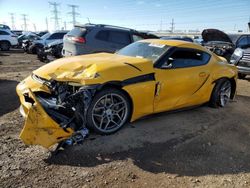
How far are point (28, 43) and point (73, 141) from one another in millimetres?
19619

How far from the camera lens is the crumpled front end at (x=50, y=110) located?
145 inches

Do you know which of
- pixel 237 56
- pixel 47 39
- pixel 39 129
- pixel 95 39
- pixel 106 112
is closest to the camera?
pixel 39 129

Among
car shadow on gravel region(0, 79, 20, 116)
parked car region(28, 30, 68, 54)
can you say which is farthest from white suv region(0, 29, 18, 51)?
car shadow on gravel region(0, 79, 20, 116)

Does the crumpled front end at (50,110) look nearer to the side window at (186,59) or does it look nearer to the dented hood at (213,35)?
the side window at (186,59)

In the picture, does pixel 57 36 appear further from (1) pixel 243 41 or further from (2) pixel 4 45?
(1) pixel 243 41

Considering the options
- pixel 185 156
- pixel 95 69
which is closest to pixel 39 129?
pixel 95 69

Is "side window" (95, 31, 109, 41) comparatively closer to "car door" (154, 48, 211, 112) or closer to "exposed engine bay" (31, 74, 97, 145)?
"car door" (154, 48, 211, 112)

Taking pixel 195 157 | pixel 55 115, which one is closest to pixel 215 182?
pixel 195 157

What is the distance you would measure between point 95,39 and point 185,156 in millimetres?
6923

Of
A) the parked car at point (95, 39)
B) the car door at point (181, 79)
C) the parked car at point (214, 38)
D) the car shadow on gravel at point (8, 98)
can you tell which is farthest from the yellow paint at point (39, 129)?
the parked car at point (214, 38)

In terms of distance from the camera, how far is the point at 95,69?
14.3ft

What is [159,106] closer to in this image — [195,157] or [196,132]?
[196,132]

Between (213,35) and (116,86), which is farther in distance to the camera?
(213,35)

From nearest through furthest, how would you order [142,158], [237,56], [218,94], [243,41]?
[142,158], [218,94], [237,56], [243,41]
